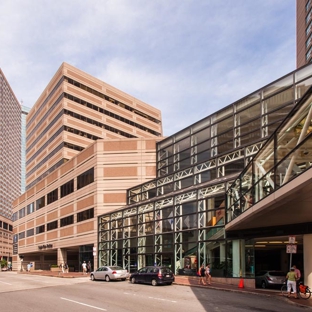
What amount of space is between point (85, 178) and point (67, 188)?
7490 mm

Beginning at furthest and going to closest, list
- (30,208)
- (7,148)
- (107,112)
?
(7,148) → (107,112) → (30,208)

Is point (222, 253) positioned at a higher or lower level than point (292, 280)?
higher

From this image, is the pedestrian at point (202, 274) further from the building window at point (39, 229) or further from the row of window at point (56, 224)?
the building window at point (39, 229)

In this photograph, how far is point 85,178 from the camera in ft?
170

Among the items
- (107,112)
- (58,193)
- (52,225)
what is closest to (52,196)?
(58,193)

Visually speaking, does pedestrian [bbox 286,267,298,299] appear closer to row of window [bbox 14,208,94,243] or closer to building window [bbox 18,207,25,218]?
row of window [bbox 14,208,94,243]

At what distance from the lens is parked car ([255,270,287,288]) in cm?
2470

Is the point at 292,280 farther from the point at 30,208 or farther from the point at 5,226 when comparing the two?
the point at 5,226

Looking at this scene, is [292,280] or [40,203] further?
[40,203]

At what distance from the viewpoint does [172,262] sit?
3300 centimetres

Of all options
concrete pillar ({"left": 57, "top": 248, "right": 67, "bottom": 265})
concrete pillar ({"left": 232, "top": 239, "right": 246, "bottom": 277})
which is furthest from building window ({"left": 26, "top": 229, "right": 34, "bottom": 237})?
concrete pillar ({"left": 232, "top": 239, "right": 246, "bottom": 277})

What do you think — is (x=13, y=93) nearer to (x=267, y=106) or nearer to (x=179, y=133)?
(x=179, y=133)

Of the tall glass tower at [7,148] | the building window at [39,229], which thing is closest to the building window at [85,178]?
the building window at [39,229]

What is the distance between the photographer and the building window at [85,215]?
49025mm
